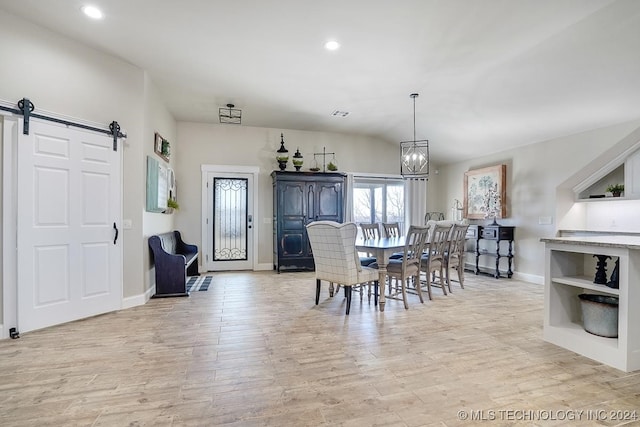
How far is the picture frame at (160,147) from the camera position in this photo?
469 cm

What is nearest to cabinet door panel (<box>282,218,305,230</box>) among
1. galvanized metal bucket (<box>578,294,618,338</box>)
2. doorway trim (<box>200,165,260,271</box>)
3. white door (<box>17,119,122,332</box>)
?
doorway trim (<box>200,165,260,271</box>)

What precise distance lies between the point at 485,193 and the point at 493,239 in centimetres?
100

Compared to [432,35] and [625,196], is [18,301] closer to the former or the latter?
[432,35]

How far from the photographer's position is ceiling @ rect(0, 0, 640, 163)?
2.90 m

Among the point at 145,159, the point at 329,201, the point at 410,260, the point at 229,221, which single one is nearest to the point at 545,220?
the point at 410,260

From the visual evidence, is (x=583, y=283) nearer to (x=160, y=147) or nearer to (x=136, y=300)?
(x=136, y=300)

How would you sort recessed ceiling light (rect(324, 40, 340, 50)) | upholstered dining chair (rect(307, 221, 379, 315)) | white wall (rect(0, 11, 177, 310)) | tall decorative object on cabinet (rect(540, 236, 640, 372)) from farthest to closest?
upholstered dining chair (rect(307, 221, 379, 315)) < recessed ceiling light (rect(324, 40, 340, 50)) < white wall (rect(0, 11, 177, 310)) < tall decorative object on cabinet (rect(540, 236, 640, 372))

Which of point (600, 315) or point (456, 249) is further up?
point (456, 249)

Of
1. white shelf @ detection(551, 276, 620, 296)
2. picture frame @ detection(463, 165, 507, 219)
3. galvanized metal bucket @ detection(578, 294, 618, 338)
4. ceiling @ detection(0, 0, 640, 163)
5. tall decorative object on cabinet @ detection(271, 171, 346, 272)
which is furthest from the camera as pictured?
tall decorative object on cabinet @ detection(271, 171, 346, 272)

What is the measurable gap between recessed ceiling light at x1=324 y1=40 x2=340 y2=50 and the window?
3.99 metres

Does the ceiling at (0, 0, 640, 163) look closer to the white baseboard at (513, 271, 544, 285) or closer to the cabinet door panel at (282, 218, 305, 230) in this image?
the cabinet door panel at (282, 218, 305, 230)

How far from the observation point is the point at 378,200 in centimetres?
761

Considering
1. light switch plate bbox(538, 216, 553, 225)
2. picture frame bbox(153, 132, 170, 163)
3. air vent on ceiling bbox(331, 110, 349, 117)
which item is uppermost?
air vent on ceiling bbox(331, 110, 349, 117)

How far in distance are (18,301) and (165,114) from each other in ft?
11.2
